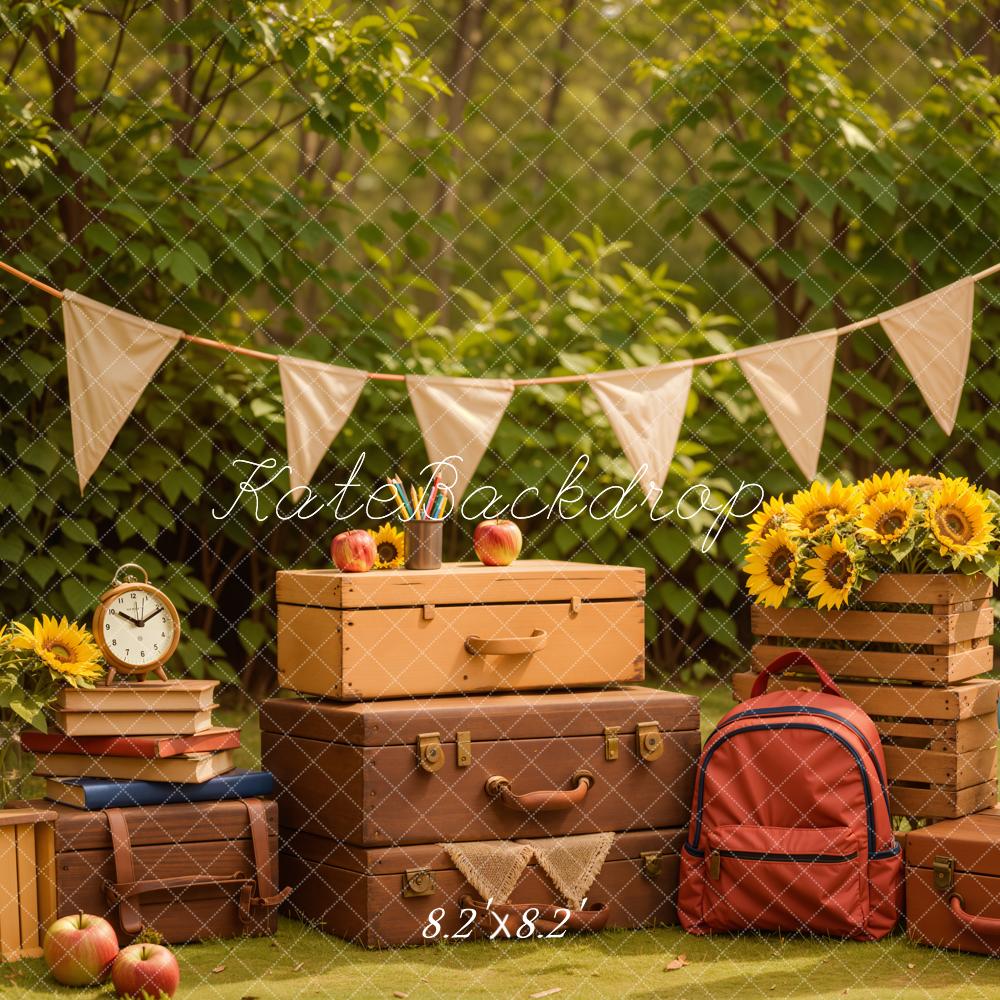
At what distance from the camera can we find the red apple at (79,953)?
2.97m

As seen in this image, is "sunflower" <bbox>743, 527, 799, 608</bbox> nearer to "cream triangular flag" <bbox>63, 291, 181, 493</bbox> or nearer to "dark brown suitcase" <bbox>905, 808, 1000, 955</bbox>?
"dark brown suitcase" <bbox>905, 808, 1000, 955</bbox>

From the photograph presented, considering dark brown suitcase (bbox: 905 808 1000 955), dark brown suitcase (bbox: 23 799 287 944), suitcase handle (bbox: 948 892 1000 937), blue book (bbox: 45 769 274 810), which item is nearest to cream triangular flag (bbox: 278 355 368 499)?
blue book (bbox: 45 769 274 810)

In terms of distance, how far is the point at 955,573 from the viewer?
3.47m

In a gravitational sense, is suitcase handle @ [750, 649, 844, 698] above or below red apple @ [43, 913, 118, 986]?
above

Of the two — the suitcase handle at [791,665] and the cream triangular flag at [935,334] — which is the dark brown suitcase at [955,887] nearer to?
the suitcase handle at [791,665]

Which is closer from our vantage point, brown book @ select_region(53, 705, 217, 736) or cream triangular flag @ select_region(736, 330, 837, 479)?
brown book @ select_region(53, 705, 217, 736)

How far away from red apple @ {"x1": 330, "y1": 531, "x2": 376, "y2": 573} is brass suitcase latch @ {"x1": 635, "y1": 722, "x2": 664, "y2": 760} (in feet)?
2.35

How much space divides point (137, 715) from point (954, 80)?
15.3 ft

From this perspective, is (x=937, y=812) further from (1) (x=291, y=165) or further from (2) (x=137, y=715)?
(1) (x=291, y=165)

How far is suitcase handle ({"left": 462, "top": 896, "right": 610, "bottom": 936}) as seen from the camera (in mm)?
3324

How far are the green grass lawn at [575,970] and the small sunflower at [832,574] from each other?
0.74 m

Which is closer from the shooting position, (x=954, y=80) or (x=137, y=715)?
(x=137, y=715)

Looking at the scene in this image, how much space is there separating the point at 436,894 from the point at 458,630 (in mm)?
576

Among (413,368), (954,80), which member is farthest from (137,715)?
(954,80)
